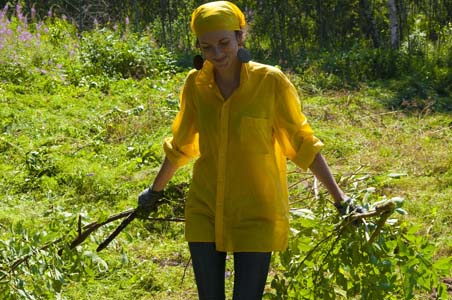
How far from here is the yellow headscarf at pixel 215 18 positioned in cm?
279

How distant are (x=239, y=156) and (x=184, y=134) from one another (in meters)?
0.31

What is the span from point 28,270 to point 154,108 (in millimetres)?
4987

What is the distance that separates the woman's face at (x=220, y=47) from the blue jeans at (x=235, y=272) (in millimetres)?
655

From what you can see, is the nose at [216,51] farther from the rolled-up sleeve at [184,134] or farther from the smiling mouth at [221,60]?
the rolled-up sleeve at [184,134]

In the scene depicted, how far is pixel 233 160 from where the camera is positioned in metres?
2.86

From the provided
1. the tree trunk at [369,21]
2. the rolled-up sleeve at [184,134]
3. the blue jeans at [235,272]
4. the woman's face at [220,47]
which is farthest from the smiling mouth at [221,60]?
the tree trunk at [369,21]

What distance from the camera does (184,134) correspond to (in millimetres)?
3070

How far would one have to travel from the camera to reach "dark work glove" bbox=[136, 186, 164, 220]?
334cm

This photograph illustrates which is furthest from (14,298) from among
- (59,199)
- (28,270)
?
(59,199)

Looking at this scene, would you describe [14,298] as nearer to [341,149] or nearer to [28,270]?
[28,270]

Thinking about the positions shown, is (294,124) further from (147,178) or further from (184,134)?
(147,178)

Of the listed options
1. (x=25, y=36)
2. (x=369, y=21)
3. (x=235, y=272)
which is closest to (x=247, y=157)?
(x=235, y=272)

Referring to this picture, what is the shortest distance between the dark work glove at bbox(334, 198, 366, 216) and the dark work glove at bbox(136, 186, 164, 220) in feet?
2.52

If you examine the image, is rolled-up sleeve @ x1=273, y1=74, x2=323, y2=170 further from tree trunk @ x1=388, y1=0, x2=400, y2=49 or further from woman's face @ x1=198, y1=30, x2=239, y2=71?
tree trunk @ x1=388, y1=0, x2=400, y2=49
